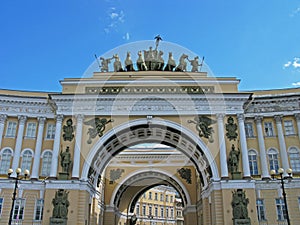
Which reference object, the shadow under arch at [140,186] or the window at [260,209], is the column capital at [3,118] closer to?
the shadow under arch at [140,186]

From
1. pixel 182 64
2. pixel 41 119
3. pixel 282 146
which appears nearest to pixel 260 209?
pixel 282 146

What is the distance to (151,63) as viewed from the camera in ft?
102

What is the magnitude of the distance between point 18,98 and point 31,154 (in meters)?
4.76

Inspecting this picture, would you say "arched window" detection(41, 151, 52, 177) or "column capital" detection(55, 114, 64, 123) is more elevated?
"column capital" detection(55, 114, 64, 123)

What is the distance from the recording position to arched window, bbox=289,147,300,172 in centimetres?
2683

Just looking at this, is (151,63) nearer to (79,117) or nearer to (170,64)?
(170,64)

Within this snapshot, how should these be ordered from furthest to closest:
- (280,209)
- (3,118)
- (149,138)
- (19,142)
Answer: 1. (149,138)
2. (3,118)
3. (19,142)
4. (280,209)

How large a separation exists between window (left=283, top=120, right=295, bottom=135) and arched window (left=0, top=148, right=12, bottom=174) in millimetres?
22630

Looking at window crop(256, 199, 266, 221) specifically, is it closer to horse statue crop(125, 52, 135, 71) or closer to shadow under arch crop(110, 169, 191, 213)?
shadow under arch crop(110, 169, 191, 213)

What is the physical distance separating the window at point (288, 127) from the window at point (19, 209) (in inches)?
859

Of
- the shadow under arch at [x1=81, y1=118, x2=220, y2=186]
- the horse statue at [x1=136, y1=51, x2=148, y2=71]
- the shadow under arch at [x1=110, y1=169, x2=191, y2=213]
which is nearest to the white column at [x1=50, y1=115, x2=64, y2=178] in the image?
the shadow under arch at [x1=81, y1=118, x2=220, y2=186]

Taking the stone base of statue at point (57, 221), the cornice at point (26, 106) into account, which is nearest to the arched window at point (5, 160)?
the cornice at point (26, 106)

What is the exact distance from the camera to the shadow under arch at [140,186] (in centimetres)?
3966

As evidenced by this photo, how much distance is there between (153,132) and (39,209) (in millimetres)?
11199
